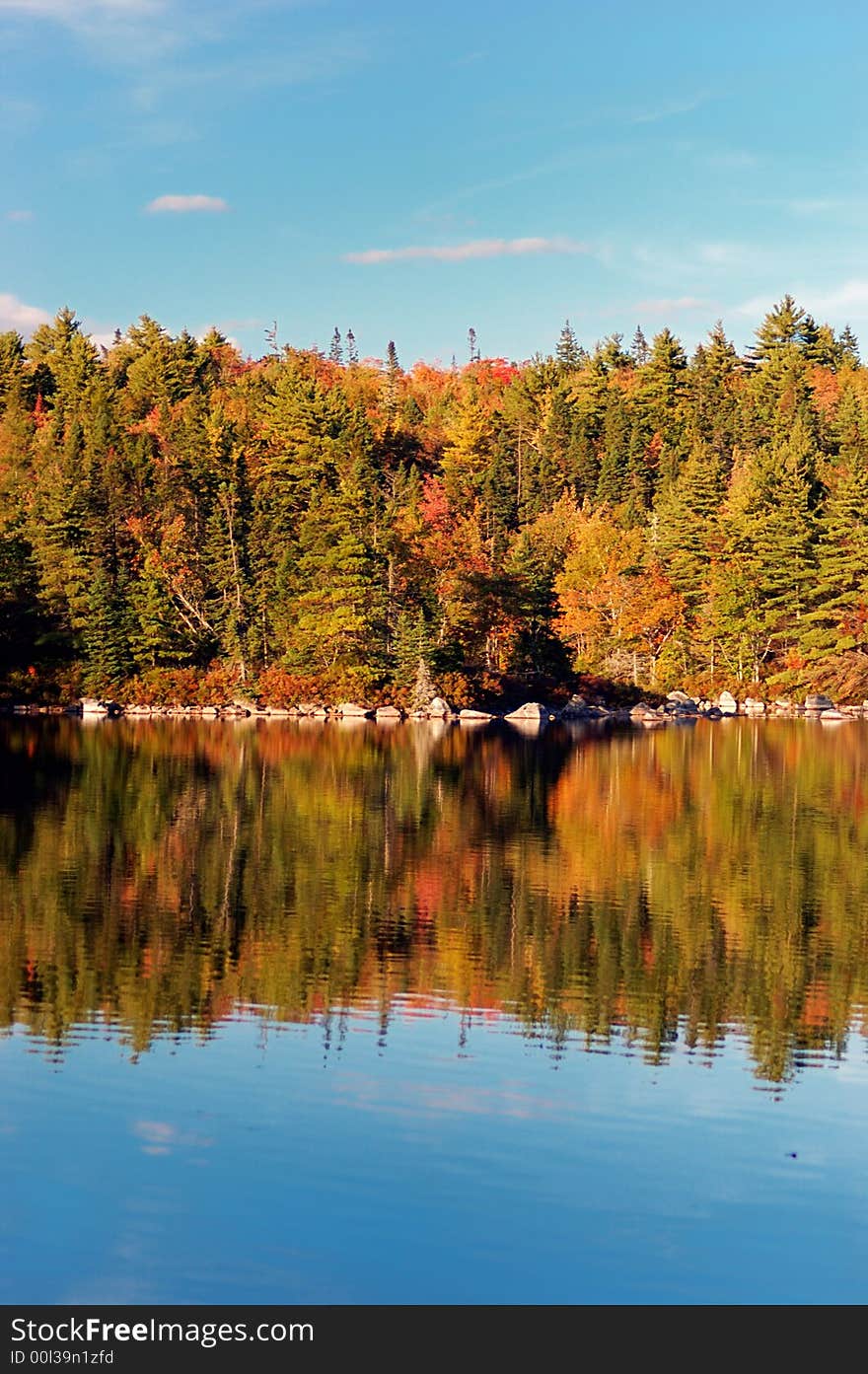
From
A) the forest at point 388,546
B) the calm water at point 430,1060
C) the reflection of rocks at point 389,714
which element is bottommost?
the calm water at point 430,1060

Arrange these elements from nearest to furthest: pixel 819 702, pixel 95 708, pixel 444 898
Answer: pixel 444 898 → pixel 95 708 → pixel 819 702

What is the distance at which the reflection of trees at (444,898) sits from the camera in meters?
15.0

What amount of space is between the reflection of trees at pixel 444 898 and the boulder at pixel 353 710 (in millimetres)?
25325

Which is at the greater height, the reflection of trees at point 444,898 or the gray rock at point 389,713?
the gray rock at point 389,713

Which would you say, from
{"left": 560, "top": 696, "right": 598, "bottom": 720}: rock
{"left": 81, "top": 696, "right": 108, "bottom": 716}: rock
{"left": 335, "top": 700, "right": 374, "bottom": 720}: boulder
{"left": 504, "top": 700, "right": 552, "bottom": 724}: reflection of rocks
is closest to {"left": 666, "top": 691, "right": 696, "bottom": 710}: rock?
{"left": 560, "top": 696, "right": 598, "bottom": 720}: rock

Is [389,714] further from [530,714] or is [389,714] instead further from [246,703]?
[246,703]

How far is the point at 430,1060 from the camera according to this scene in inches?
509

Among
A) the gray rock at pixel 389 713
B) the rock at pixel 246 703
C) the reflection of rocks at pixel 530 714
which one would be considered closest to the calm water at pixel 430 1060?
the gray rock at pixel 389 713

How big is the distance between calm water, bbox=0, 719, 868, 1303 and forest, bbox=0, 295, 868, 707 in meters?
38.7

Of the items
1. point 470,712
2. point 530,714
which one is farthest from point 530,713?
Result: point 470,712

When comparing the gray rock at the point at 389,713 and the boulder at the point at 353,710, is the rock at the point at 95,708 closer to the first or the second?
the boulder at the point at 353,710

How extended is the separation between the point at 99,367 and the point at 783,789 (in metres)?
71.0

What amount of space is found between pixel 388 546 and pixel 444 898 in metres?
48.1

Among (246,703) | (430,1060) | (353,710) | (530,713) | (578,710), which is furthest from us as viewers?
(578,710)
